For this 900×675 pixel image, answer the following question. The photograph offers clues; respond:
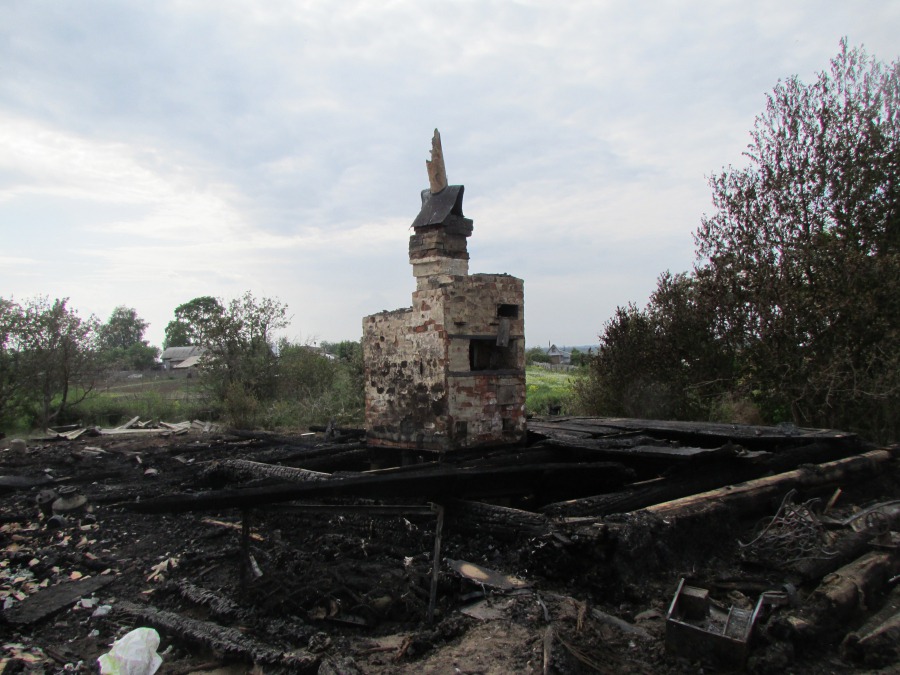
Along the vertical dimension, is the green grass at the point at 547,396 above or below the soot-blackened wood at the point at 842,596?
above

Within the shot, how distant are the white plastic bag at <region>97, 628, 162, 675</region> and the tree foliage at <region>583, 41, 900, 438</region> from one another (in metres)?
11.4

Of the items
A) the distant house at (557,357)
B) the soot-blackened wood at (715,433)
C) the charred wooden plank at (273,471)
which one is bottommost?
the charred wooden plank at (273,471)

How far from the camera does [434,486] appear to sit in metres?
5.25

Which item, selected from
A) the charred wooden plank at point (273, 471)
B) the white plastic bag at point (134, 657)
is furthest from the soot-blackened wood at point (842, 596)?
the charred wooden plank at point (273, 471)

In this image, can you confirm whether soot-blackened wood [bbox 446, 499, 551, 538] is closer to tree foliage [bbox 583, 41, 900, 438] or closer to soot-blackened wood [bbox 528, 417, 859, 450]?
soot-blackened wood [bbox 528, 417, 859, 450]

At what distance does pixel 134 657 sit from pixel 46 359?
15438 millimetres

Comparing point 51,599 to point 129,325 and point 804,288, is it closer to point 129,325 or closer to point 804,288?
point 804,288

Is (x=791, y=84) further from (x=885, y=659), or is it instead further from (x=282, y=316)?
(x=282, y=316)

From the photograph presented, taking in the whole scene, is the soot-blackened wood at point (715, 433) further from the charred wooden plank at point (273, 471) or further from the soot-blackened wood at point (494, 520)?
the charred wooden plank at point (273, 471)

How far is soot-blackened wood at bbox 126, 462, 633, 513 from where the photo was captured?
171 inches

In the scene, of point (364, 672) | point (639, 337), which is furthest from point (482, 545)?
point (639, 337)

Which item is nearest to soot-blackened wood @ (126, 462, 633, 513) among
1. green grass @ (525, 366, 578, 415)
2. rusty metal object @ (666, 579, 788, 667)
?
rusty metal object @ (666, 579, 788, 667)

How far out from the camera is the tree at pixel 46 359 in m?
→ 15.5

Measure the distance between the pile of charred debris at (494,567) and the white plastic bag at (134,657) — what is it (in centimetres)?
19
